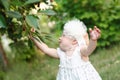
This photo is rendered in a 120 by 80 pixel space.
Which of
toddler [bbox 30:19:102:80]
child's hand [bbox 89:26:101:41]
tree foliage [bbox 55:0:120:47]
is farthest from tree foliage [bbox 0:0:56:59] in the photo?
tree foliage [bbox 55:0:120:47]

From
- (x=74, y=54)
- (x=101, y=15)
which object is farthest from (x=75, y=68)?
(x=101, y=15)

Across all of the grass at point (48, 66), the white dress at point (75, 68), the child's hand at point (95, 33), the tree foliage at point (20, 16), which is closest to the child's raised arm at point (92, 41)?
the child's hand at point (95, 33)

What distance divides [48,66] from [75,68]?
4.18m

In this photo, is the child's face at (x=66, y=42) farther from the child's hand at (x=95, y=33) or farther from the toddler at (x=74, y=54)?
the child's hand at (x=95, y=33)

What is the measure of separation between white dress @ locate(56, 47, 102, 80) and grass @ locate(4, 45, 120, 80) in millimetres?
2108

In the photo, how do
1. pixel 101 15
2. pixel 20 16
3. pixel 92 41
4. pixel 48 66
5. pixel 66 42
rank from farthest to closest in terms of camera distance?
pixel 101 15, pixel 48 66, pixel 66 42, pixel 92 41, pixel 20 16

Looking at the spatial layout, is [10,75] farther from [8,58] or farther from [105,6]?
[105,6]

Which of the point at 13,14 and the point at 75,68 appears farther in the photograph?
the point at 75,68

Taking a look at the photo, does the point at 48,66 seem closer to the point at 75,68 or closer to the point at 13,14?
the point at 75,68

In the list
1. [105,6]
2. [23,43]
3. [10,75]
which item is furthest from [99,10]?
[23,43]

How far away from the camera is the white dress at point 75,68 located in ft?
14.2

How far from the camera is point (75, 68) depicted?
436 cm

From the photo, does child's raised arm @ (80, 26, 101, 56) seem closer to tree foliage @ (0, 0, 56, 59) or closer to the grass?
tree foliage @ (0, 0, 56, 59)

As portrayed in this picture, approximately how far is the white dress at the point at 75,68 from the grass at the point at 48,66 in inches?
83.0
